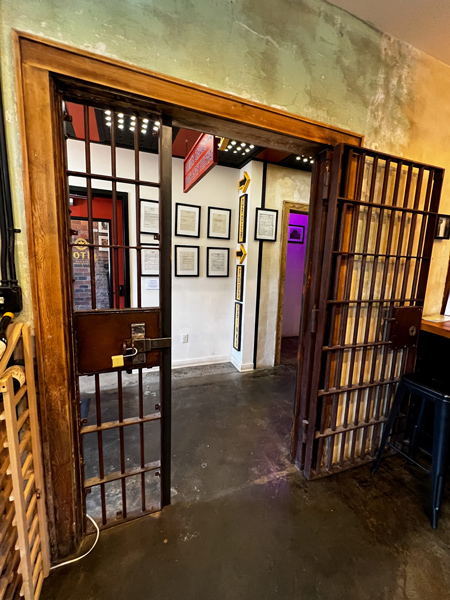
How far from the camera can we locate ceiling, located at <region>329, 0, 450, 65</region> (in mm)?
1321

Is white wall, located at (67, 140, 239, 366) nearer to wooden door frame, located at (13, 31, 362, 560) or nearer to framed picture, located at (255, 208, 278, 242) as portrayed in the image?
framed picture, located at (255, 208, 278, 242)

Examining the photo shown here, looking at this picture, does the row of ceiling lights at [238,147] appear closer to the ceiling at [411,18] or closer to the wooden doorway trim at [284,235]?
the wooden doorway trim at [284,235]

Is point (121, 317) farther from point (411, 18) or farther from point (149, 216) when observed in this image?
point (411, 18)

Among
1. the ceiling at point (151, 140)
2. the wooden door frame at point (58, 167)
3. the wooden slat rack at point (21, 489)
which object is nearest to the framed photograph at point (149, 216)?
the ceiling at point (151, 140)

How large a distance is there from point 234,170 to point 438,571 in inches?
151

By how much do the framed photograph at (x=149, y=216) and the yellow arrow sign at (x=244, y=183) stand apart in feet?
3.73

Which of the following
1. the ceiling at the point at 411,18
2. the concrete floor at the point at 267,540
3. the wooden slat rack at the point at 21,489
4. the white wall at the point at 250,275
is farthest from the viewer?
the white wall at the point at 250,275

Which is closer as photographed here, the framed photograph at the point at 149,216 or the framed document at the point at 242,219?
the framed photograph at the point at 149,216

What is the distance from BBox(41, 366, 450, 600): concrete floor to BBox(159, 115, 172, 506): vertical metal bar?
0.92 feet

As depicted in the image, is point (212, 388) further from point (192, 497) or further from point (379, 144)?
point (379, 144)

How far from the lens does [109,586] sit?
3.75 feet

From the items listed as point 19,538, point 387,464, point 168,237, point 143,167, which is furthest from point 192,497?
point 143,167

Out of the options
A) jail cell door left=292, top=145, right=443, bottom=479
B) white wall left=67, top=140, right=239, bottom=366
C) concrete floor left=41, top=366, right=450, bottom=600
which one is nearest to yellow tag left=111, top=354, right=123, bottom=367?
concrete floor left=41, top=366, right=450, bottom=600

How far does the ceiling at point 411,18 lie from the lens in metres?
1.32
